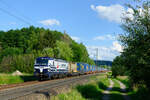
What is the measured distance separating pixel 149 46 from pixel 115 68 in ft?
178

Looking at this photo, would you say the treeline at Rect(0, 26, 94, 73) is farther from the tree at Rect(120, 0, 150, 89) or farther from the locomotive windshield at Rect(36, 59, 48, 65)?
the tree at Rect(120, 0, 150, 89)

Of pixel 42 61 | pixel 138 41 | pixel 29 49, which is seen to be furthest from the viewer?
pixel 29 49

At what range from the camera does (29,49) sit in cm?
9044

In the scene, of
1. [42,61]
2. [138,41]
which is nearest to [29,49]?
[42,61]

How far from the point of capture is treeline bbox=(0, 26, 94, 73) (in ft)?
174

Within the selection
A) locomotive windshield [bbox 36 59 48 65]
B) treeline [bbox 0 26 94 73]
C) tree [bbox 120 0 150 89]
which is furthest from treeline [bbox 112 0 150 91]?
treeline [bbox 0 26 94 73]

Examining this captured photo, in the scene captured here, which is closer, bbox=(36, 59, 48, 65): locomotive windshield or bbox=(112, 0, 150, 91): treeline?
bbox=(112, 0, 150, 91): treeline

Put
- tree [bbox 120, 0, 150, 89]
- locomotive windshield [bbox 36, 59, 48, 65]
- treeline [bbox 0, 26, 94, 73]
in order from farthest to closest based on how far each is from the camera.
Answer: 1. treeline [bbox 0, 26, 94, 73]
2. locomotive windshield [bbox 36, 59, 48, 65]
3. tree [bbox 120, 0, 150, 89]

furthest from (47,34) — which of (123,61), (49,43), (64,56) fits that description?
(123,61)

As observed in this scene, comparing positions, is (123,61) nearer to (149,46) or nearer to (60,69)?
(149,46)

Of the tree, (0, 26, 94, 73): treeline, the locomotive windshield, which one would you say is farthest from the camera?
(0, 26, 94, 73): treeline

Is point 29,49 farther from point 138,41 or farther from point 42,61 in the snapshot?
point 138,41

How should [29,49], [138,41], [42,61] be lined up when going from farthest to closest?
[29,49] → [42,61] → [138,41]

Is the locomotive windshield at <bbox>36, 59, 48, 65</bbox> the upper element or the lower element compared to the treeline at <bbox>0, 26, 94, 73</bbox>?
lower
